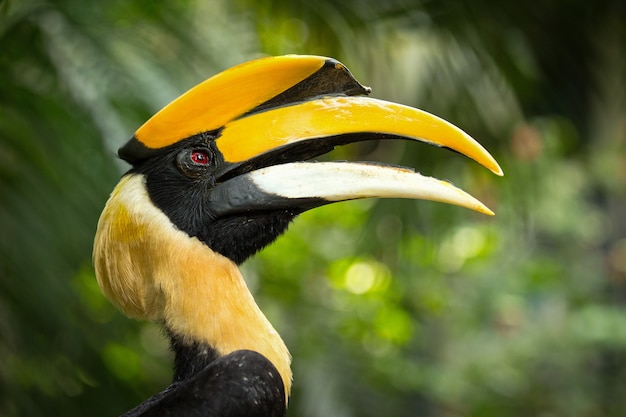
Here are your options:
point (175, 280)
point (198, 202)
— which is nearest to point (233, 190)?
point (198, 202)

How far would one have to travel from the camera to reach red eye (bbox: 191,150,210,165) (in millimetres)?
2012

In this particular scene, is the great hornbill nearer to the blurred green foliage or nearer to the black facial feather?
the black facial feather

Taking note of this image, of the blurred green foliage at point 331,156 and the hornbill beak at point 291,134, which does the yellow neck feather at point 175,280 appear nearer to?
the hornbill beak at point 291,134

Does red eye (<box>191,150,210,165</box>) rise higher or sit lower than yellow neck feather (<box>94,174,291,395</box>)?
higher

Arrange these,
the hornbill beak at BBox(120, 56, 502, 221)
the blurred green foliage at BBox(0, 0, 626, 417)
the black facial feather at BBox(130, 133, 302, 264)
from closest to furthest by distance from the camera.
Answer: the hornbill beak at BBox(120, 56, 502, 221)
the black facial feather at BBox(130, 133, 302, 264)
the blurred green foliage at BBox(0, 0, 626, 417)

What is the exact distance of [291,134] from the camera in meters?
1.92

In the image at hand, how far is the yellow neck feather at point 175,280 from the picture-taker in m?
1.90

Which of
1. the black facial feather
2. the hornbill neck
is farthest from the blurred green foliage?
the hornbill neck

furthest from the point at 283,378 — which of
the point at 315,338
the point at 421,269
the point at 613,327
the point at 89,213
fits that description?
the point at 613,327

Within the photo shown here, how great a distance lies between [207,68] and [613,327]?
4.84 m

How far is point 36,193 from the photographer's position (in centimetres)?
304

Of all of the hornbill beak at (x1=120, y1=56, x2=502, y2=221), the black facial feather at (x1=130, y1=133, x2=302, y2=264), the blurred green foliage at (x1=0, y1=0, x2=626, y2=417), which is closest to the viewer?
the hornbill beak at (x1=120, y1=56, x2=502, y2=221)

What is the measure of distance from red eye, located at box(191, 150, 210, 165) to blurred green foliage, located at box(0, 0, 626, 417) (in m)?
0.84

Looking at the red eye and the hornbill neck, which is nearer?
the hornbill neck
